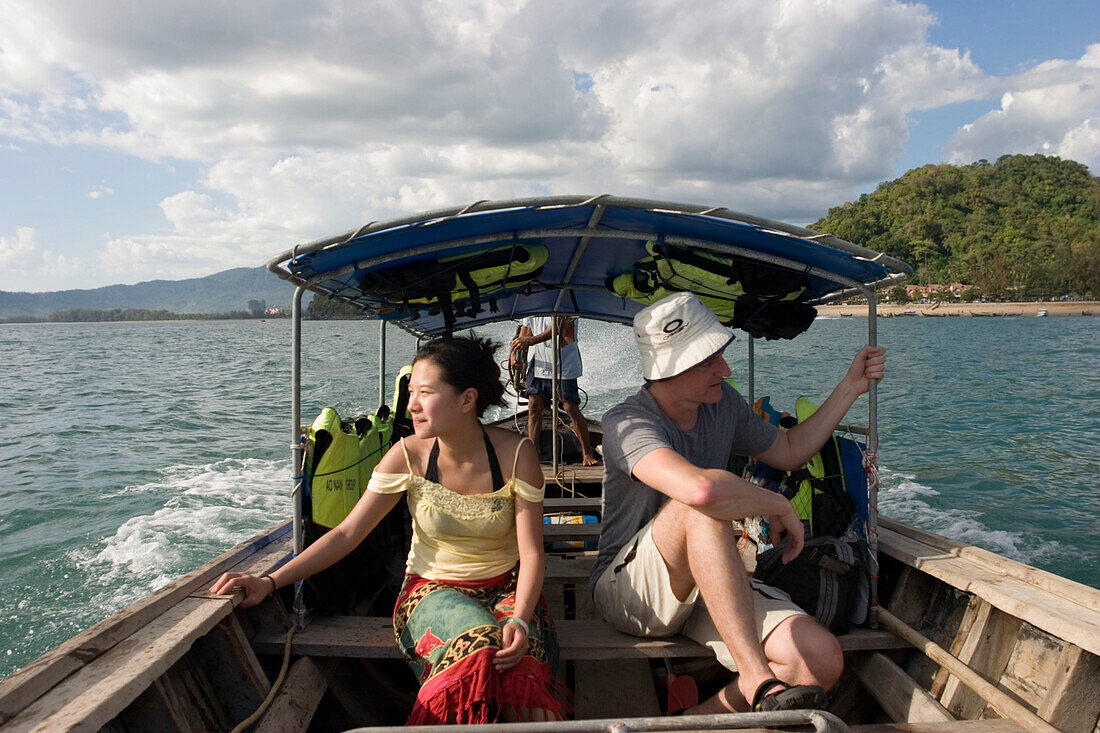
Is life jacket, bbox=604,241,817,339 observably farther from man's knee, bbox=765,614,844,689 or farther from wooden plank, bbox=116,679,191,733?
wooden plank, bbox=116,679,191,733

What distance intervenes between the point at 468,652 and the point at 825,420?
175cm

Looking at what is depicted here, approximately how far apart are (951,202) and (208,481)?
98.9 metres

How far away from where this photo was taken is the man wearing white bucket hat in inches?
86.7

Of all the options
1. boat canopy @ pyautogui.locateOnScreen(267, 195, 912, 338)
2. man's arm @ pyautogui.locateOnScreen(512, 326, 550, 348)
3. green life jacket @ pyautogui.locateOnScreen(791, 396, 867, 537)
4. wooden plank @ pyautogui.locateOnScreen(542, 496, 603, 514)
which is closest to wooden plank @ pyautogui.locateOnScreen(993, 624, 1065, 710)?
green life jacket @ pyautogui.locateOnScreen(791, 396, 867, 537)

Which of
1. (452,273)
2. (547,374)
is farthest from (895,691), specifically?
(547,374)

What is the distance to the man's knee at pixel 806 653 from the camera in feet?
7.47

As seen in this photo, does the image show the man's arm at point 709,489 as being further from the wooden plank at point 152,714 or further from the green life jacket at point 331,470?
the wooden plank at point 152,714

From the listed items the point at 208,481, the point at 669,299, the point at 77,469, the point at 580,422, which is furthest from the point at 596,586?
the point at 77,469

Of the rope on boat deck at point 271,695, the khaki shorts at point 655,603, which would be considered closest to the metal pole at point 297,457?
the rope on boat deck at point 271,695

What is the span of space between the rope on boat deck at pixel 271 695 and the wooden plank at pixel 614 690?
113cm

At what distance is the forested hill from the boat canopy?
79.1 m

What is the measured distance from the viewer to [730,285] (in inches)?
145

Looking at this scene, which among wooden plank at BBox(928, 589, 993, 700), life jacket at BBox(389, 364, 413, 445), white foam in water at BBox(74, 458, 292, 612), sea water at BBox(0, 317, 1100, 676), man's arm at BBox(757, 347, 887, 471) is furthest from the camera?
sea water at BBox(0, 317, 1100, 676)

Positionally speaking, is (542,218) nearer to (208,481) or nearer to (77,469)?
(208,481)
